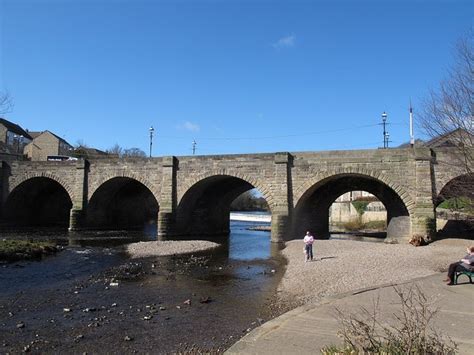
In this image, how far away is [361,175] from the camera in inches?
1005

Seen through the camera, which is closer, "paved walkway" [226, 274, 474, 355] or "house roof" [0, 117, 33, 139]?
"paved walkway" [226, 274, 474, 355]

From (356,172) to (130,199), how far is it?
25.6 m

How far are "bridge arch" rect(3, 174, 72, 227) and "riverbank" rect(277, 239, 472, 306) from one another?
25239 mm

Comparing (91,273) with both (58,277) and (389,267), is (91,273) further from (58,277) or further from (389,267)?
(389,267)

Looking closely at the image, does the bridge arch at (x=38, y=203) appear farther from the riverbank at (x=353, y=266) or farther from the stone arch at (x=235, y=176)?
the riverbank at (x=353, y=266)

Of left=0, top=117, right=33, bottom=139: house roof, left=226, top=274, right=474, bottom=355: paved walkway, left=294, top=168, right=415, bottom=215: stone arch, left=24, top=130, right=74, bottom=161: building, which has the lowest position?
left=226, top=274, right=474, bottom=355: paved walkway

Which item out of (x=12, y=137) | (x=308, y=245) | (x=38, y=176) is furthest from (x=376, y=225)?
(x=12, y=137)

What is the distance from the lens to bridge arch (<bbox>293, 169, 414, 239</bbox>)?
2561cm

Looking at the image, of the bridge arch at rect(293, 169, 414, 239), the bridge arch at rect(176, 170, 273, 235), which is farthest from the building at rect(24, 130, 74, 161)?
the bridge arch at rect(293, 169, 414, 239)

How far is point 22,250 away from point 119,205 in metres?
21.5

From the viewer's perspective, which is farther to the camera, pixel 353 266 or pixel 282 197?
pixel 282 197

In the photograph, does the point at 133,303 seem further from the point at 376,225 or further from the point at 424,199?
the point at 376,225

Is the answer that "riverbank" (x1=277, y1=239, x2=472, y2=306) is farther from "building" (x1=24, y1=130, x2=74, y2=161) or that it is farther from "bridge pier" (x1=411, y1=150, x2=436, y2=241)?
"building" (x1=24, y1=130, x2=74, y2=161)

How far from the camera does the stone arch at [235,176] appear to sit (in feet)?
89.5
